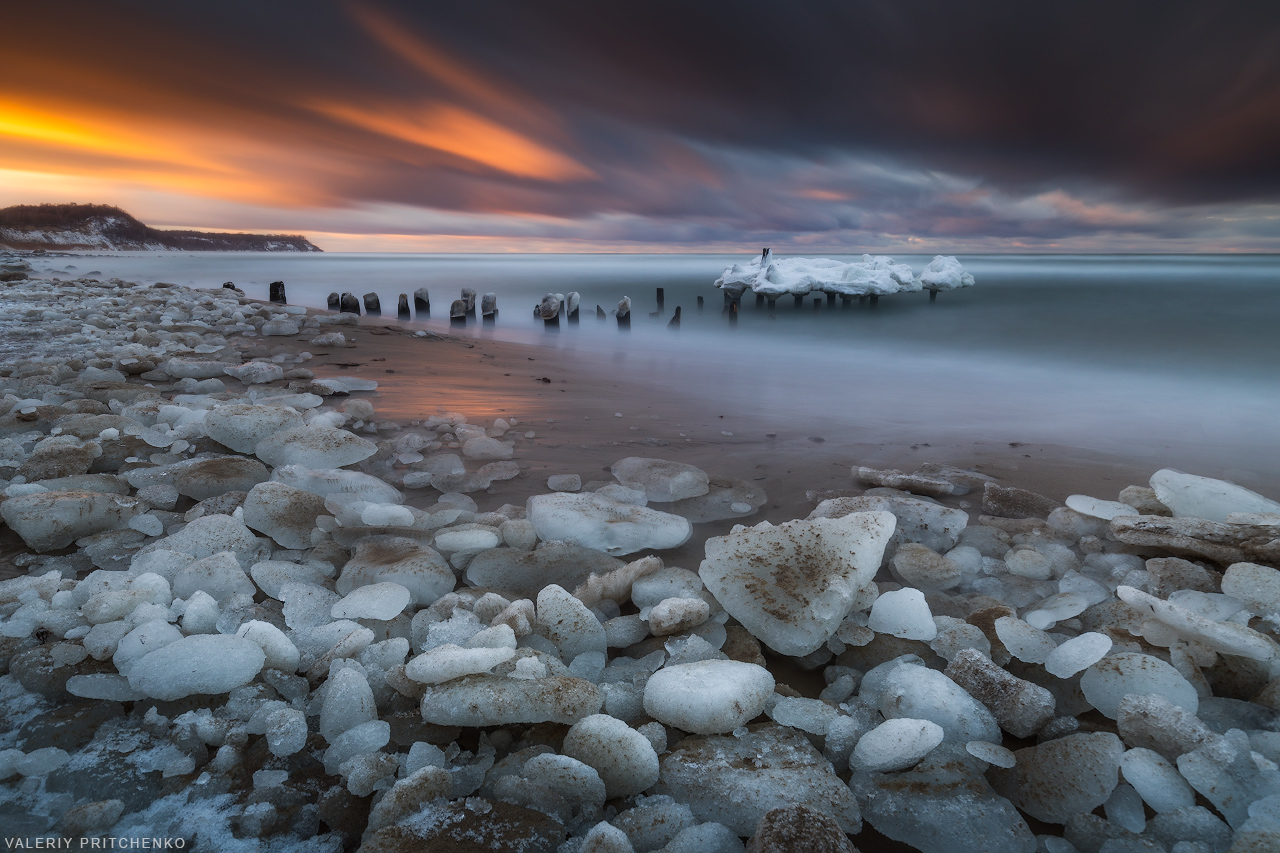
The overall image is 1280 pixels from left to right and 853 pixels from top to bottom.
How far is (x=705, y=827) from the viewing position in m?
0.94

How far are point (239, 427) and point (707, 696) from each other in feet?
7.58

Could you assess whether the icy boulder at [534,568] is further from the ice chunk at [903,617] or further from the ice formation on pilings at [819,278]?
the ice formation on pilings at [819,278]

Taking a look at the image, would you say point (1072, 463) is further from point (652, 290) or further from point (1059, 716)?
point (652, 290)

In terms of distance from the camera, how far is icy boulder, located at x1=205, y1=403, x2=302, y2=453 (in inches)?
98.7

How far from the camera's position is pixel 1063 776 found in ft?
3.53

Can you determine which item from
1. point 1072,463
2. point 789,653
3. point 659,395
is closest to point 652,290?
point 659,395

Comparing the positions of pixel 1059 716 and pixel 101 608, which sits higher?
pixel 101 608

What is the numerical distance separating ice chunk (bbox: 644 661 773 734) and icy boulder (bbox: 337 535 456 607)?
692mm

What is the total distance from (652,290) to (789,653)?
24873 millimetres

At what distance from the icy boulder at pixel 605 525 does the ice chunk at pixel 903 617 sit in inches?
29.4

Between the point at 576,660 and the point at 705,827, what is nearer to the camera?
the point at 705,827

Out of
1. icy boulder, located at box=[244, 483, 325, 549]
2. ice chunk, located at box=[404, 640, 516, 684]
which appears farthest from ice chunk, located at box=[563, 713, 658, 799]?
icy boulder, located at box=[244, 483, 325, 549]

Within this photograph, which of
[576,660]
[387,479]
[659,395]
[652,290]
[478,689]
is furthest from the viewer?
[652,290]

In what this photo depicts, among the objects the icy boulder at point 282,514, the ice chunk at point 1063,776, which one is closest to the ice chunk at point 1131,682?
the ice chunk at point 1063,776
